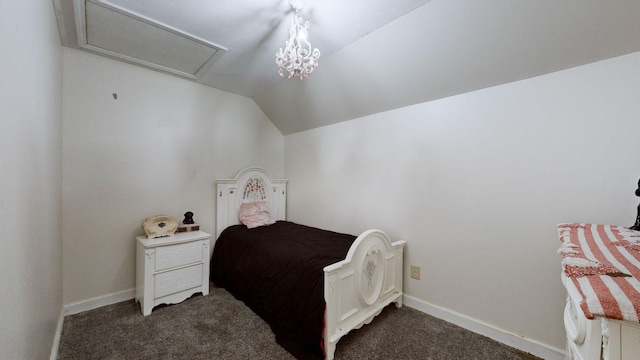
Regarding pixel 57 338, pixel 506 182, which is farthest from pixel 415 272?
pixel 57 338

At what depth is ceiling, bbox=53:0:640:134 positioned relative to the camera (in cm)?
133

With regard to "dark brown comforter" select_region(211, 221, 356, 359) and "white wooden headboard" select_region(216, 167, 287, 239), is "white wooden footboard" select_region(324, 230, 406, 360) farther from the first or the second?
"white wooden headboard" select_region(216, 167, 287, 239)

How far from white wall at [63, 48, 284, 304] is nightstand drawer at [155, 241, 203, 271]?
0.48 m

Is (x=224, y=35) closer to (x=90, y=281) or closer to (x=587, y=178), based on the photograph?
(x=90, y=281)

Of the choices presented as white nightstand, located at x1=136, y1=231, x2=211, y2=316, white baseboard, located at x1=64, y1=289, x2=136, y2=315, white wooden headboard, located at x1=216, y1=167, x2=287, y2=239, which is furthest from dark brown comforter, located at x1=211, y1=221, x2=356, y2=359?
white baseboard, located at x1=64, y1=289, x2=136, y2=315

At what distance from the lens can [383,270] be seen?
192cm

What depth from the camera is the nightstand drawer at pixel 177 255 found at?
6.78 ft

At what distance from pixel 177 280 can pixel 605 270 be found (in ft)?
8.73

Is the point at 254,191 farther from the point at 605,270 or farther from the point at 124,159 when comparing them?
the point at 605,270

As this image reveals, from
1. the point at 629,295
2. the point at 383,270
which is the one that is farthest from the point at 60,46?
the point at 629,295

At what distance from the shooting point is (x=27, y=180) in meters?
0.97

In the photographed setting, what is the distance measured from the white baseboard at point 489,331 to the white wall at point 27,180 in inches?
94.3

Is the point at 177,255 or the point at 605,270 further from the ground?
the point at 605,270

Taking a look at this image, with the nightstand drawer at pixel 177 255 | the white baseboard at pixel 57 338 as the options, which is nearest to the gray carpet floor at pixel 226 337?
the white baseboard at pixel 57 338
